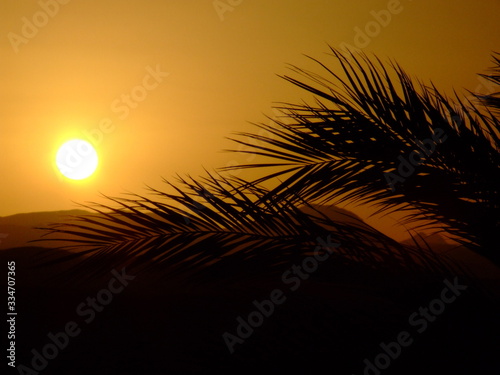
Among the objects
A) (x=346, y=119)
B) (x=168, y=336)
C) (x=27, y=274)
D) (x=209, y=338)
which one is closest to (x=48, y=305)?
(x=27, y=274)

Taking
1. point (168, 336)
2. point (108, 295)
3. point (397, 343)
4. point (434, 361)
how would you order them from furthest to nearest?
point (168, 336) → point (108, 295) → point (397, 343) → point (434, 361)

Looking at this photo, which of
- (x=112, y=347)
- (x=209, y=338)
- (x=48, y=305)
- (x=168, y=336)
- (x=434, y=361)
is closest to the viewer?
(x=434, y=361)

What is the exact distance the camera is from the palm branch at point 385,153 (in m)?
2.03

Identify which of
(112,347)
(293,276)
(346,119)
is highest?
(112,347)

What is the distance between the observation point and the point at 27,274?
6.23m

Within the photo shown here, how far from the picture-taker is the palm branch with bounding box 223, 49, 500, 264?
2.03m

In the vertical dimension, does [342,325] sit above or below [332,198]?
below

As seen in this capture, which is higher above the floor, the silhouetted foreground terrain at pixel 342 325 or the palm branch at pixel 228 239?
the palm branch at pixel 228 239

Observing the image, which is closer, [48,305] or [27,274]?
[48,305]

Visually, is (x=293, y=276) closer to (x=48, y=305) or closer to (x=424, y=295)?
(x=424, y=295)

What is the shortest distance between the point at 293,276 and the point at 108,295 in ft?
7.59

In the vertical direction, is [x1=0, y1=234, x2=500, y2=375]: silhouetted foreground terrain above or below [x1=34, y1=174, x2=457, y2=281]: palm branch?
below

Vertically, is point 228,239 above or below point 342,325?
above

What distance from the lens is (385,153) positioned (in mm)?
2062
